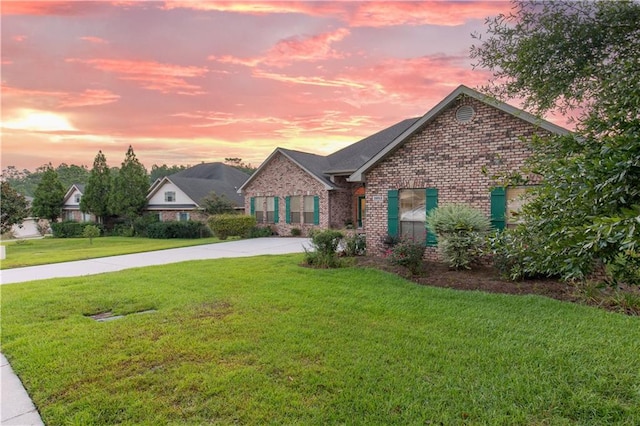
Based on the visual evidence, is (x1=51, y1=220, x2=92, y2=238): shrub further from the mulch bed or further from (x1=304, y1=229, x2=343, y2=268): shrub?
the mulch bed

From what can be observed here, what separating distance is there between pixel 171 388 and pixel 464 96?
922 centimetres

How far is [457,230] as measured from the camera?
27.2 ft

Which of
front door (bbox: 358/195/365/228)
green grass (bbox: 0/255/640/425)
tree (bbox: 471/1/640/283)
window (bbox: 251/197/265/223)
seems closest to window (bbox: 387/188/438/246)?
green grass (bbox: 0/255/640/425)

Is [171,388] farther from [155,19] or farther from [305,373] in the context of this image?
[155,19]

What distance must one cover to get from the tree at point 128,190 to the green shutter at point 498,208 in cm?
2728

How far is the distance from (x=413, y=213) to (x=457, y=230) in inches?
79.3

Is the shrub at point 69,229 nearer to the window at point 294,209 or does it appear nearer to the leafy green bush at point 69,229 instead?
the leafy green bush at point 69,229

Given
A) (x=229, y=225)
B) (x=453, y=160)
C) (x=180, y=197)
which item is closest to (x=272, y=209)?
(x=229, y=225)

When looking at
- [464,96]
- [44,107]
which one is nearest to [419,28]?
[464,96]

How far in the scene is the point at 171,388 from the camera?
3.22m

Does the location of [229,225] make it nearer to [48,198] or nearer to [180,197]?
[180,197]

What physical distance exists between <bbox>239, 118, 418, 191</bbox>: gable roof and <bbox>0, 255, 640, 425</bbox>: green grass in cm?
1362

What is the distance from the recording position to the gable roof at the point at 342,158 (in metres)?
19.6

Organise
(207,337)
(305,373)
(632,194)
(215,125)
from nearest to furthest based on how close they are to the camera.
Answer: (632,194) < (305,373) < (207,337) < (215,125)
